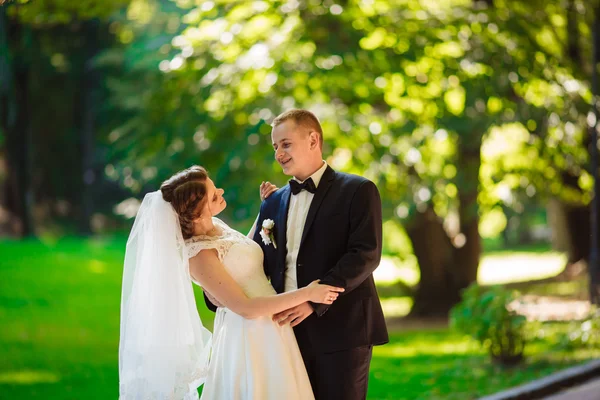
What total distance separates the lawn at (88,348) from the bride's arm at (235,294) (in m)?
4.17

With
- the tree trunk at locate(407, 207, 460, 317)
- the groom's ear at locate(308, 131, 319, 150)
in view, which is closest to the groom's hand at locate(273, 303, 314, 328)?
the groom's ear at locate(308, 131, 319, 150)

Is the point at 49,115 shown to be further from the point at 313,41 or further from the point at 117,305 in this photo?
the point at 313,41

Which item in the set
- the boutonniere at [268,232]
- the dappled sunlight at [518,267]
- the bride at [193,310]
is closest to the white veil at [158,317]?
the bride at [193,310]

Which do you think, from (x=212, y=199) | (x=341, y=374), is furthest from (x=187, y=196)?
(x=341, y=374)

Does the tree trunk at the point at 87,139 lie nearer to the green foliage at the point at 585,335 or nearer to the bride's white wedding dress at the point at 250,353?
the green foliage at the point at 585,335

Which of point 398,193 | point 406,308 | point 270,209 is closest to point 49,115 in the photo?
point 406,308

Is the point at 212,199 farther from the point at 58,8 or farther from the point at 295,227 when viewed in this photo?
the point at 58,8

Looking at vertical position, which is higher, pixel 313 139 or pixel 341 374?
pixel 313 139

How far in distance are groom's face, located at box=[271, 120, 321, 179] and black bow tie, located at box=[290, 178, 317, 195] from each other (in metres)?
0.07

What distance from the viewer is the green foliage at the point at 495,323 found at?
856 cm

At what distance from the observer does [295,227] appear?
421 cm

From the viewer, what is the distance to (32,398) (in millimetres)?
8477

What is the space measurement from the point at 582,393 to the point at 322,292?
4356 millimetres

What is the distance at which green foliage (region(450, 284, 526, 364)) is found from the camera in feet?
28.1
